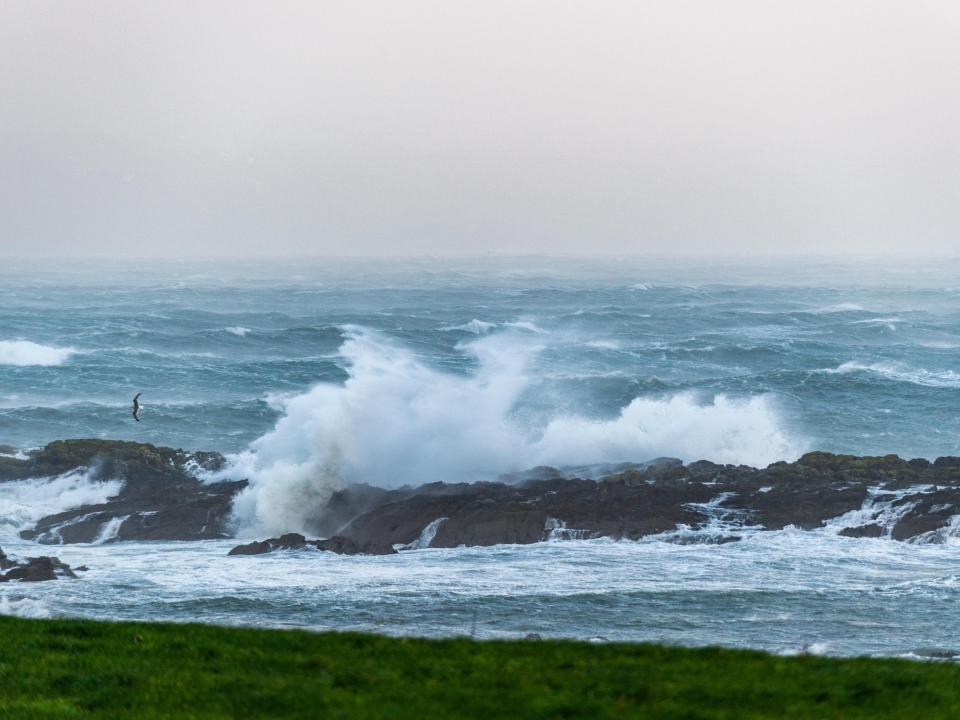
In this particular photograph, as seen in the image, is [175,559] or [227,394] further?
[227,394]

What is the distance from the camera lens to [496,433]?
36375mm

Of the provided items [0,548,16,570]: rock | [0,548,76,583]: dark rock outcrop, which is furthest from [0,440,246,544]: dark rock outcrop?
[0,548,76,583]: dark rock outcrop

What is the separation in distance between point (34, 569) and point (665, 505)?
15.0m

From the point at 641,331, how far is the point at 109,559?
175 ft

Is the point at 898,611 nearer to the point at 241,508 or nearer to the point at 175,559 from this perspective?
the point at 175,559

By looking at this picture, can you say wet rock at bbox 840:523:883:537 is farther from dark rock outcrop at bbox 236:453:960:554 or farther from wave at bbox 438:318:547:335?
wave at bbox 438:318:547:335

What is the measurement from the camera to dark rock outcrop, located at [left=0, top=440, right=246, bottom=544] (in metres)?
26.2

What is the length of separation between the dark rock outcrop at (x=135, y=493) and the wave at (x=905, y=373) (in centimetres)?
3493

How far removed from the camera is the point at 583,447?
1430 inches

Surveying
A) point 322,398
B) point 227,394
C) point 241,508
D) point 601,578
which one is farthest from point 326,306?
point 601,578

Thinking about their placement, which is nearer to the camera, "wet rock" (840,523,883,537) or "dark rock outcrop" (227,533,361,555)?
"dark rock outcrop" (227,533,361,555)

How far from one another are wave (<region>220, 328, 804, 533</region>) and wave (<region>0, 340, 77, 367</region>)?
23173mm

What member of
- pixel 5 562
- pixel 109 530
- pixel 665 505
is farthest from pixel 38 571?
pixel 665 505

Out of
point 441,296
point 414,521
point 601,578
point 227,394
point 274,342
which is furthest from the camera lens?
point 441,296
